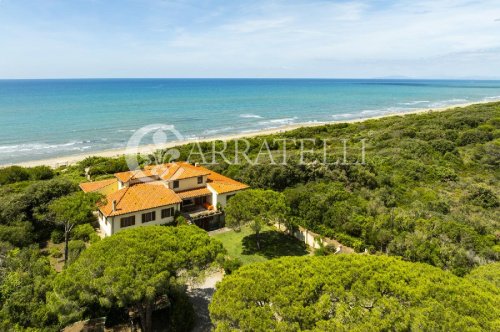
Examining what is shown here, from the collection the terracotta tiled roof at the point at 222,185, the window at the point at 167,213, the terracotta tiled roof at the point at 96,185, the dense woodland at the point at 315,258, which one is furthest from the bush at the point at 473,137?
the terracotta tiled roof at the point at 96,185

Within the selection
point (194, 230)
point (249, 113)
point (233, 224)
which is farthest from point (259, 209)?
point (249, 113)

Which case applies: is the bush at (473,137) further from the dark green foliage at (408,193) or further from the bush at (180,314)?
the bush at (180,314)

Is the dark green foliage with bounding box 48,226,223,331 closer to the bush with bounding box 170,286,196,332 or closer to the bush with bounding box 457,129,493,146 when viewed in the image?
the bush with bounding box 170,286,196,332

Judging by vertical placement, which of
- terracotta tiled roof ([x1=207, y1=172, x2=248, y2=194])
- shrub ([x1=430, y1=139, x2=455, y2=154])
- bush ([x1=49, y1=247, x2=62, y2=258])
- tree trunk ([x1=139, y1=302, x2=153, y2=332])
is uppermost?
shrub ([x1=430, y1=139, x2=455, y2=154])

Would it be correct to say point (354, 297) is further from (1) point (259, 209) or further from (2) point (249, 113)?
(2) point (249, 113)

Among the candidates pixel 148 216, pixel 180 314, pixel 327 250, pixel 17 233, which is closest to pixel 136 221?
pixel 148 216

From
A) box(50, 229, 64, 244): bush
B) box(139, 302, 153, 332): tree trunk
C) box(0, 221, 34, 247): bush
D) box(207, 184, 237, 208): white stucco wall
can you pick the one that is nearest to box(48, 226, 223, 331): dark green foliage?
box(139, 302, 153, 332): tree trunk

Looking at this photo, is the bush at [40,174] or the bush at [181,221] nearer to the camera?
the bush at [181,221]
